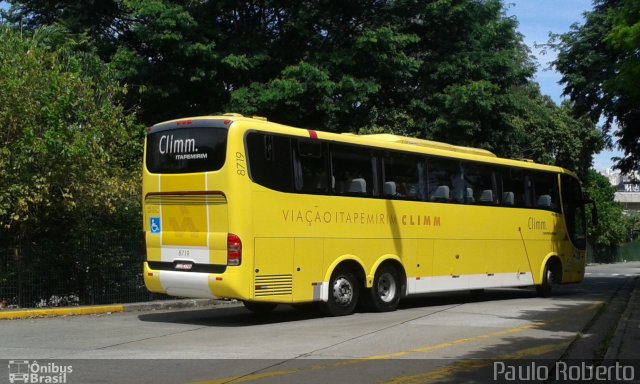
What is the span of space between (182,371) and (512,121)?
18.8 metres

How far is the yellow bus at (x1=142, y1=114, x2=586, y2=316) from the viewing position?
40.1ft

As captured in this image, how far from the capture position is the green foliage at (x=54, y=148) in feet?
45.6

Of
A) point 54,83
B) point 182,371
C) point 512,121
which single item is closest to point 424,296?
point 512,121

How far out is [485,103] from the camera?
844 inches

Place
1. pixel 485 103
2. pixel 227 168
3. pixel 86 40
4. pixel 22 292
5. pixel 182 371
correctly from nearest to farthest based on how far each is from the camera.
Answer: pixel 182 371
pixel 227 168
pixel 22 292
pixel 86 40
pixel 485 103

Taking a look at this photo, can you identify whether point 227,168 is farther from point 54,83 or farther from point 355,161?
point 54,83

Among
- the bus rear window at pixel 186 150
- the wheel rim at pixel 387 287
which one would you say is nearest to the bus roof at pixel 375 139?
the bus rear window at pixel 186 150

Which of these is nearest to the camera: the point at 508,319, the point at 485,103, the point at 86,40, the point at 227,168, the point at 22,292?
the point at 227,168

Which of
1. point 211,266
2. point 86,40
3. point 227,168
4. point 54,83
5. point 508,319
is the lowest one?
point 508,319

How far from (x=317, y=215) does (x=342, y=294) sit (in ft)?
5.87

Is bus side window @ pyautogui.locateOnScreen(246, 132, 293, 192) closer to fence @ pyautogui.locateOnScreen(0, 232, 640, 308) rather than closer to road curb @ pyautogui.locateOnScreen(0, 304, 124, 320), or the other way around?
road curb @ pyautogui.locateOnScreen(0, 304, 124, 320)

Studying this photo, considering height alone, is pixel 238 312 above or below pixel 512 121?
below

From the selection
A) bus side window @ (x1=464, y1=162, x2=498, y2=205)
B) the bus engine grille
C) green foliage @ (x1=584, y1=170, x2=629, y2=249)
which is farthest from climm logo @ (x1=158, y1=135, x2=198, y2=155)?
green foliage @ (x1=584, y1=170, x2=629, y2=249)

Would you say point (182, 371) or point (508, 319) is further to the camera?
point (508, 319)
